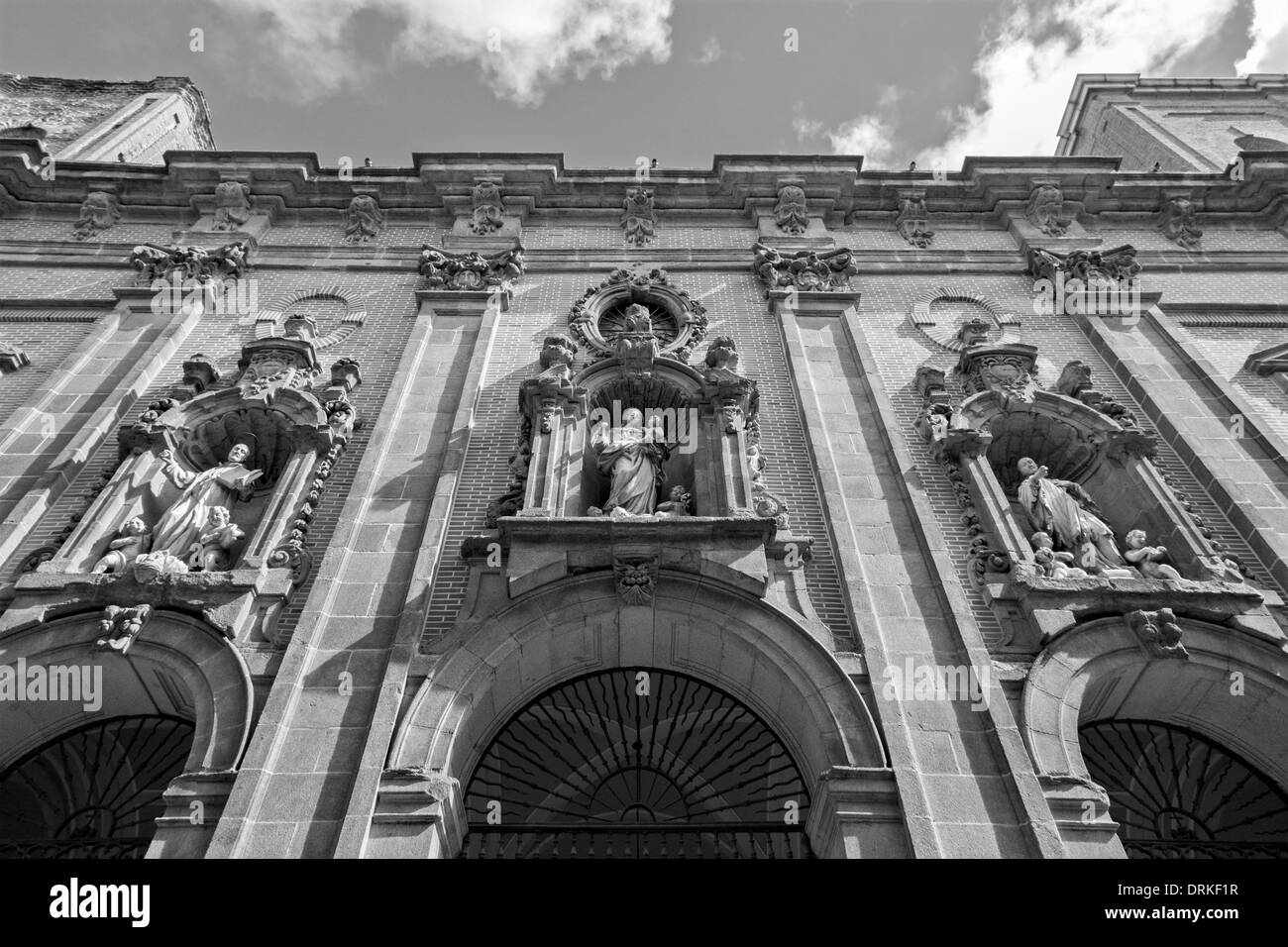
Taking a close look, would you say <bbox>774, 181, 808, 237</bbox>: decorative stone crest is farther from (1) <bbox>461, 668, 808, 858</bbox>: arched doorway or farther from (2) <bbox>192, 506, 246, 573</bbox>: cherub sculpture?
(2) <bbox>192, 506, 246, 573</bbox>: cherub sculpture

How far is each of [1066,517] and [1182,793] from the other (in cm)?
287

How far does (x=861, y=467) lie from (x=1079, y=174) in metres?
8.92

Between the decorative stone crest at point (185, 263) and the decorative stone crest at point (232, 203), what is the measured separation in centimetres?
116

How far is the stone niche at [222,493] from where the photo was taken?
24.9 ft

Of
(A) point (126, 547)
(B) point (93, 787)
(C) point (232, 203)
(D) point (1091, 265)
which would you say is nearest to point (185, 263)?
(C) point (232, 203)

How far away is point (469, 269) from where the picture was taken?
12.3 meters

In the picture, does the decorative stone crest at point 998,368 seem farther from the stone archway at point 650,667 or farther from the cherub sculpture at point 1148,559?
the stone archway at point 650,667

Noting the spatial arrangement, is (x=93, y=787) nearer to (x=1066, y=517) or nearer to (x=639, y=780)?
(x=639, y=780)

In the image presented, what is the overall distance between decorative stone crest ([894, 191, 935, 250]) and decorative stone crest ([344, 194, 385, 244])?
9.08 meters

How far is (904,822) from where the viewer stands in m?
5.96

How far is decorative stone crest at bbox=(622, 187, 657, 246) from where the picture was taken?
44.8 ft

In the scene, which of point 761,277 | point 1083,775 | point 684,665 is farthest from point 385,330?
point 1083,775
